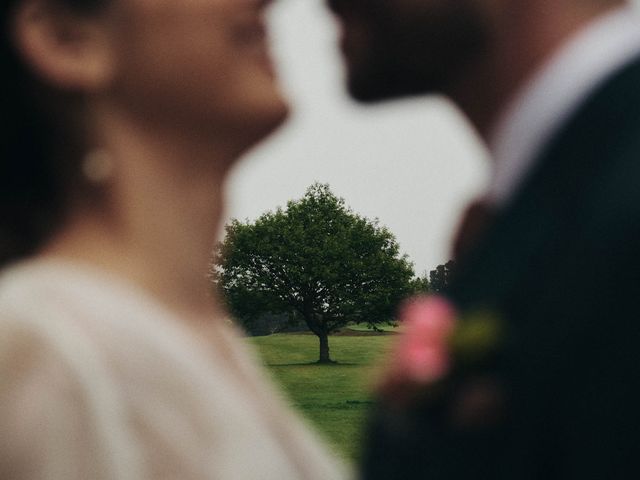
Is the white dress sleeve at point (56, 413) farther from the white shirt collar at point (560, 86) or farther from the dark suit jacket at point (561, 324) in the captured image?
the white shirt collar at point (560, 86)

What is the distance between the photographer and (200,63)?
1867 millimetres

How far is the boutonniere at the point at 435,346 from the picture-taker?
3.47ft

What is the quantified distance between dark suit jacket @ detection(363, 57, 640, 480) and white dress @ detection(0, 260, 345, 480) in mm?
688

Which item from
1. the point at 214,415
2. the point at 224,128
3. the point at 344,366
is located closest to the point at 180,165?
the point at 224,128

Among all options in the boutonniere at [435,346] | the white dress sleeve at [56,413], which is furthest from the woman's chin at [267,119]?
the boutonniere at [435,346]

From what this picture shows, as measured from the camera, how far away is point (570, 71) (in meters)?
1.12

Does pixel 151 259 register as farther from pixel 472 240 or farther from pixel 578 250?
pixel 578 250

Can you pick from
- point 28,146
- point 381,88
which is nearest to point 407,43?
point 381,88

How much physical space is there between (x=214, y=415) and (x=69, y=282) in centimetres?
44

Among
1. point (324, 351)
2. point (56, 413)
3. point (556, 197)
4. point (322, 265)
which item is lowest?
point (324, 351)

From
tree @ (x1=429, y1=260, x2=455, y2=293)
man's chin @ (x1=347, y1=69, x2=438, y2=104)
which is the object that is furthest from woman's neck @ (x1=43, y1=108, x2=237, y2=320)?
tree @ (x1=429, y1=260, x2=455, y2=293)

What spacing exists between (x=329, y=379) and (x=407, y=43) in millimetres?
24231

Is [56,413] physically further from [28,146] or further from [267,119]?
[267,119]

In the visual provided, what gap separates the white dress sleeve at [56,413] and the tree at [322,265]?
25248 millimetres
